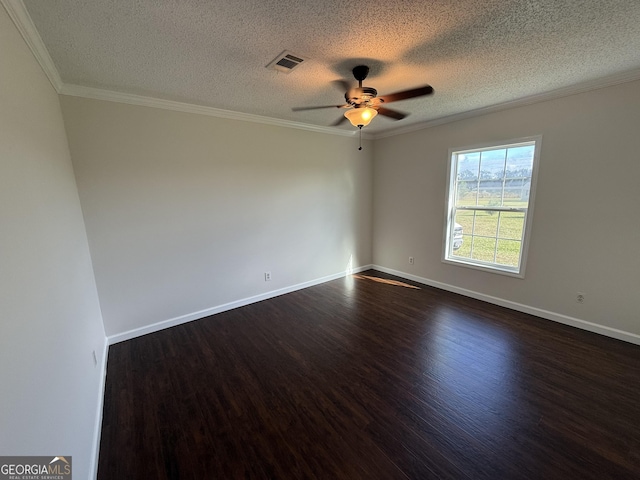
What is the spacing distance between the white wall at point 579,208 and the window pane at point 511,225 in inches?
6.5

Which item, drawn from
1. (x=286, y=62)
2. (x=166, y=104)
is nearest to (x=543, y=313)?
(x=286, y=62)

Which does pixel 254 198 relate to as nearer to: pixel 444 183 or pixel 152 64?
pixel 152 64

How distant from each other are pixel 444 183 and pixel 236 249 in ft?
10.5

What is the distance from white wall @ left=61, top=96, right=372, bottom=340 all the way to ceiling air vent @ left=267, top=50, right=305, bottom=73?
1.38 meters

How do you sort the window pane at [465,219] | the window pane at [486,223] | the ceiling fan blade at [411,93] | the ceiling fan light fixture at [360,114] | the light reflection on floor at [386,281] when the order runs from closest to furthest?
1. the ceiling fan blade at [411,93]
2. the ceiling fan light fixture at [360,114]
3. the window pane at [486,223]
4. the window pane at [465,219]
5. the light reflection on floor at [386,281]

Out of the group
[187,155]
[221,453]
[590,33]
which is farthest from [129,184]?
[590,33]

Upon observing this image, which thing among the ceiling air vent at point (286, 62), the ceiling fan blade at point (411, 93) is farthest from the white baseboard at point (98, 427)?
the ceiling fan blade at point (411, 93)

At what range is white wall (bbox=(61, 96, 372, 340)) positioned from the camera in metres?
2.60

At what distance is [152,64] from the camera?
2.04 metres

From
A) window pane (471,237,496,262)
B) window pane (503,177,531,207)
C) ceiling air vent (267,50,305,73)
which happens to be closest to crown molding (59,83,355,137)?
ceiling air vent (267,50,305,73)

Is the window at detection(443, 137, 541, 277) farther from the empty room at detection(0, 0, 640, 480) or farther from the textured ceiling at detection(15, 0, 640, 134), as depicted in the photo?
the textured ceiling at detection(15, 0, 640, 134)

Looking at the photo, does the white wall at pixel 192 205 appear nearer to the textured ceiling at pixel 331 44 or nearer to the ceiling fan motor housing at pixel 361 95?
the textured ceiling at pixel 331 44

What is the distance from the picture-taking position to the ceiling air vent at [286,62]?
1.95 metres

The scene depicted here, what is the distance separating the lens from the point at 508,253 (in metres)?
3.43
